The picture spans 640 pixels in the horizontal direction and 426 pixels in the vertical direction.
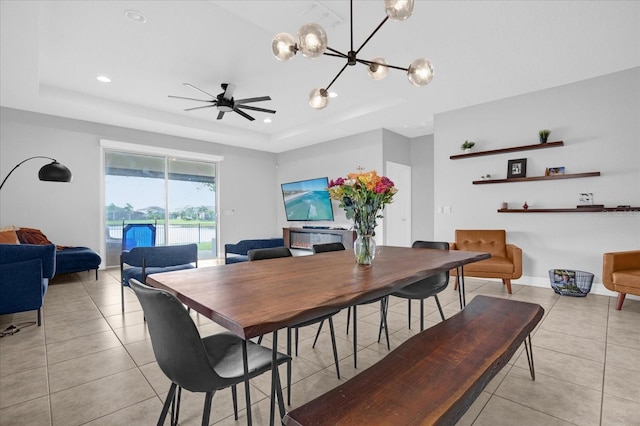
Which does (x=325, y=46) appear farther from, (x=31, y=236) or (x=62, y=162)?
(x=62, y=162)

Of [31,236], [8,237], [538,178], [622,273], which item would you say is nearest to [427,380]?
[622,273]

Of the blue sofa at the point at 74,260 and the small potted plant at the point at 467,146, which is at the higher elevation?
the small potted plant at the point at 467,146

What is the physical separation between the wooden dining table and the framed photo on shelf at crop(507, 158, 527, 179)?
2.97 meters

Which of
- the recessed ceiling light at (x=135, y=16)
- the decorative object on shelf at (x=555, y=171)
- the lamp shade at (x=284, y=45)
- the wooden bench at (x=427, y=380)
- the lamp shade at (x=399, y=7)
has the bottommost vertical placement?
the wooden bench at (x=427, y=380)

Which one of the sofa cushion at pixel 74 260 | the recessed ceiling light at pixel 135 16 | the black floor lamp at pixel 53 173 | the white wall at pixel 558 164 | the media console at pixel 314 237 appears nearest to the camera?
the recessed ceiling light at pixel 135 16

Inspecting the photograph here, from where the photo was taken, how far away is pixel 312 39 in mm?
1801

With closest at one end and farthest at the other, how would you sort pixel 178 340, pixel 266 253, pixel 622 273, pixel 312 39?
1. pixel 178 340
2. pixel 312 39
3. pixel 266 253
4. pixel 622 273

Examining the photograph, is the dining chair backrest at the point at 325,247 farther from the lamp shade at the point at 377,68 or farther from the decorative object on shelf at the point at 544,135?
the decorative object on shelf at the point at 544,135

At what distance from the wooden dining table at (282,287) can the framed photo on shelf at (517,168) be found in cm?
297

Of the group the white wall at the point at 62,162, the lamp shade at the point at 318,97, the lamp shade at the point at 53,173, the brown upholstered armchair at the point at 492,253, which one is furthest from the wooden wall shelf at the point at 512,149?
the white wall at the point at 62,162

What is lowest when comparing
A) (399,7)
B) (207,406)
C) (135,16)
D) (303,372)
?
(303,372)

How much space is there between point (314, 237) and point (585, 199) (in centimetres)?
473

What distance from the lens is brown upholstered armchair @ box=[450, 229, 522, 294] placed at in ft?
12.3

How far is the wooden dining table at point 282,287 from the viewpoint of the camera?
3.24 feet
